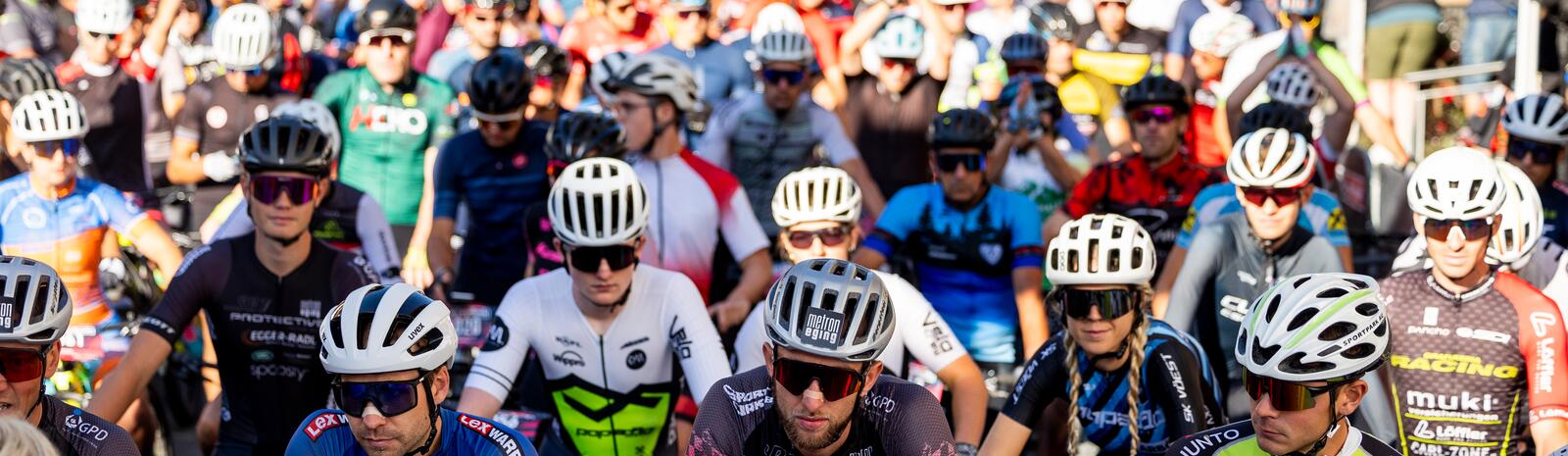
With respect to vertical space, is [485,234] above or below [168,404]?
above

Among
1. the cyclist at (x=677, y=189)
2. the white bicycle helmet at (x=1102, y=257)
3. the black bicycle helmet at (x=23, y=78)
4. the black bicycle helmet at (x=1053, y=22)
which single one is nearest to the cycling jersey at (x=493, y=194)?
the cyclist at (x=677, y=189)

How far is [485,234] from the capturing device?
11.2m

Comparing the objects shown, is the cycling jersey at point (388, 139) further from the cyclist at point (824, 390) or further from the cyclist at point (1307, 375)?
the cyclist at point (1307, 375)

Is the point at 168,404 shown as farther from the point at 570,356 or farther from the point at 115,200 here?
the point at 570,356

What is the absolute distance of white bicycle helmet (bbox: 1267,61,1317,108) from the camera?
1248 centimetres

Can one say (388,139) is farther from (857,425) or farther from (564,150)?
(857,425)

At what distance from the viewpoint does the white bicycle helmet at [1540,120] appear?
1098 cm

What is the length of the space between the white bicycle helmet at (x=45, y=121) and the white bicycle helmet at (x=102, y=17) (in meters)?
4.16

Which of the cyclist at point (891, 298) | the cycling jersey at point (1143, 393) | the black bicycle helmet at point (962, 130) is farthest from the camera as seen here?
the black bicycle helmet at point (962, 130)

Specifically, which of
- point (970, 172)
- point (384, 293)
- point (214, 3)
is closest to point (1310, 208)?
point (970, 172)

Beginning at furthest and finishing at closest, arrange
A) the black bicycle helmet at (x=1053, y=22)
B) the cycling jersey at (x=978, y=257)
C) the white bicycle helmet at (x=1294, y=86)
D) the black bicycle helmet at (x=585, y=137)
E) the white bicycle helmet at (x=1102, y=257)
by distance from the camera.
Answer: the black bicycle helmet at (x=1053, y=22) < the white bicycle helmet at (x=1294, y=86) < the cycling jersey at (x=978, y=257) < the black bicycle helmet at (x=585, y=137) < the white bicycle helmet at (x=1102, y=257)

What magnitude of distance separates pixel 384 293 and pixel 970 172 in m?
4.47

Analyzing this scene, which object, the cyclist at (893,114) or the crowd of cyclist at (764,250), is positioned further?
the cyclist at (893,114)

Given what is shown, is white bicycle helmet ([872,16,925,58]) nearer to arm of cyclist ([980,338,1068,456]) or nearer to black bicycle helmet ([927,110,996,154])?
black bicycle helmet ([927,110,996,154])
